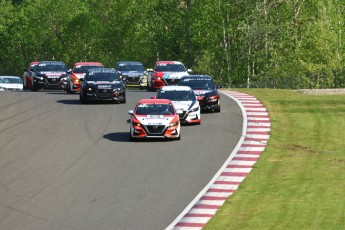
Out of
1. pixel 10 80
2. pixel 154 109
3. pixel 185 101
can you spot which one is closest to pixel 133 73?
pixel 10 80

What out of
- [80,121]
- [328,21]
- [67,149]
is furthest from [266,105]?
[328,21]

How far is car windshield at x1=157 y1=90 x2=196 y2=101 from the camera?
141 feet

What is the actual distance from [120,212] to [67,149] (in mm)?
11293

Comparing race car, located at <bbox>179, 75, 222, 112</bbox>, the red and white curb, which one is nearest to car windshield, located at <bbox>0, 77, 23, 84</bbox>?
the red and white curb

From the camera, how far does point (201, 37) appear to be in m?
90.9

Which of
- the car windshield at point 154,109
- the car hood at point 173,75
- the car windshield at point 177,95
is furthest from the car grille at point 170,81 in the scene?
the car windshield at point 154,109

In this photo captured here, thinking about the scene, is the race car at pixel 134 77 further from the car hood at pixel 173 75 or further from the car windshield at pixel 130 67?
the car hood at pixel 173 75

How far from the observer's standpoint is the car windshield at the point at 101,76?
165ft

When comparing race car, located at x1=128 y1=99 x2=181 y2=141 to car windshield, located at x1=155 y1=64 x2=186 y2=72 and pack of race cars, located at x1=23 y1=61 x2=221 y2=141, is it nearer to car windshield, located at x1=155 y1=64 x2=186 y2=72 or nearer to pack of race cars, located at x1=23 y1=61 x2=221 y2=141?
pack of race cars, located at x1=23 y1=61 x2=221 y2=141

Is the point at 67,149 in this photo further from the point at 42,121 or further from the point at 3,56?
the point at 3,56

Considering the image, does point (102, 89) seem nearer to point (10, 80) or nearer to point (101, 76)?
point (101, 76)

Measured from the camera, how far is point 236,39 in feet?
304

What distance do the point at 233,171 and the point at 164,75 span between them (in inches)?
1043

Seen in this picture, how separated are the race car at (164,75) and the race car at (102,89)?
7330mm
